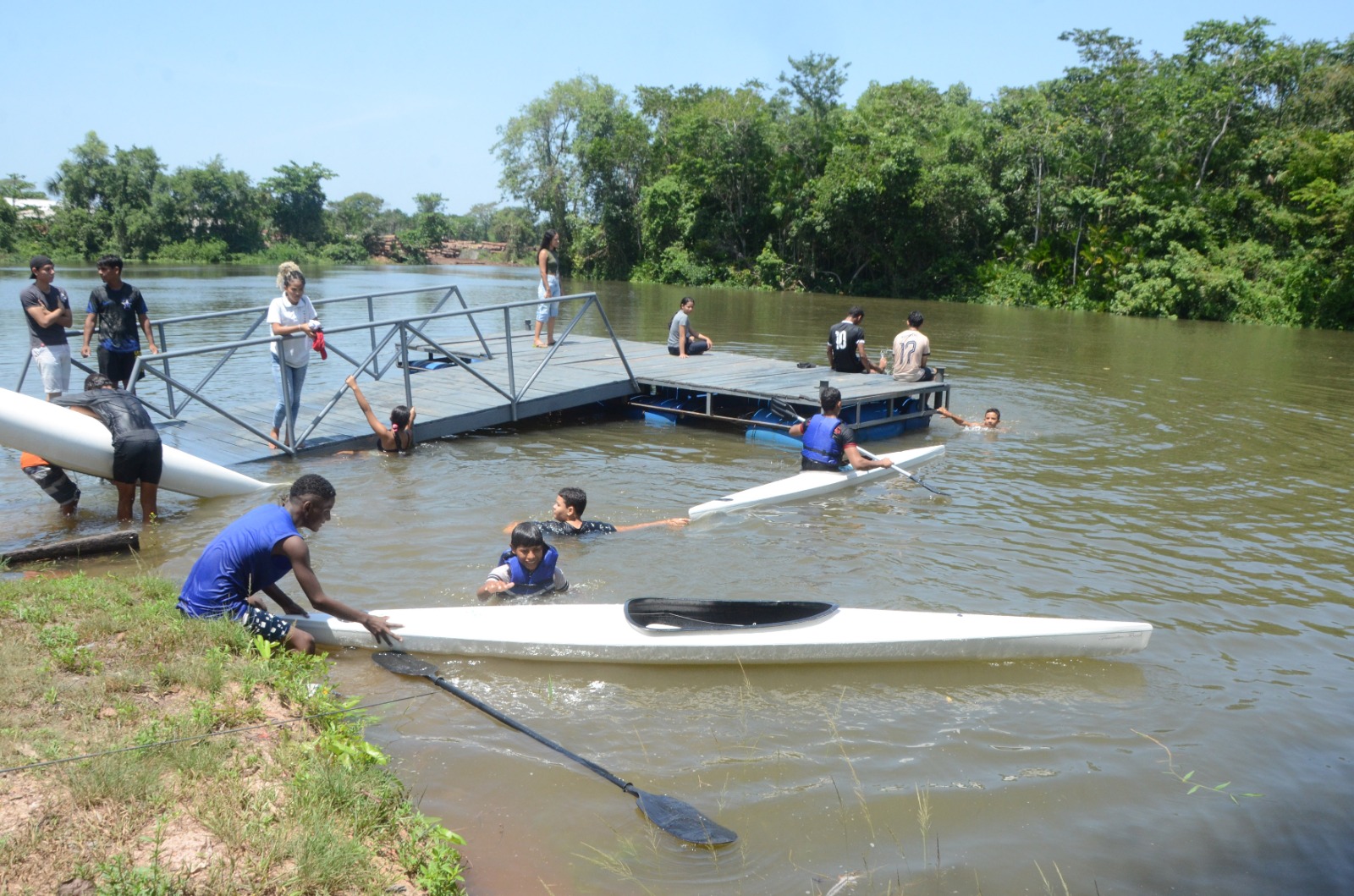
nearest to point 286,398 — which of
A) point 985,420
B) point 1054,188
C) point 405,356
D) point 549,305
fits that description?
point 405,356

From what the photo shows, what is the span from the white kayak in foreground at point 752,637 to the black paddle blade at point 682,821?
60.5 inches

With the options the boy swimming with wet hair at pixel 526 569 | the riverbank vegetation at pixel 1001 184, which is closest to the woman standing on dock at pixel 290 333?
the boy swimming with wet hair at pixel 526 569

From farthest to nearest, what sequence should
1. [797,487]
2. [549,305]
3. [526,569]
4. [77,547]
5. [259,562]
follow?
1. [549,305]
2. [797,487]
3. [77,547]
4. [526,569]
5. [259,562]

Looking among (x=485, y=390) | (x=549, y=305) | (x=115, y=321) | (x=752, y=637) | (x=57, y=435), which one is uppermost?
(x=549, y=305)

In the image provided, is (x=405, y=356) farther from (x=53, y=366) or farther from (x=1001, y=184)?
(x=1001, y=184)

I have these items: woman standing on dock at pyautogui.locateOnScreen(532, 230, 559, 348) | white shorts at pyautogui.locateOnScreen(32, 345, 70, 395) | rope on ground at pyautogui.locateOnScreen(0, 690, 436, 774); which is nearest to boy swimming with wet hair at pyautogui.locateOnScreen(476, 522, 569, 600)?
rope on ground at pyautogui.locateOnScreen(0, 690, 436, 774)

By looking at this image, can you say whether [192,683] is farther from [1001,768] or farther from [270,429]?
[270,429]

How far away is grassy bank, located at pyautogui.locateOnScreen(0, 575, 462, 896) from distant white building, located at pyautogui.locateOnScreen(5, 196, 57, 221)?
76432mm

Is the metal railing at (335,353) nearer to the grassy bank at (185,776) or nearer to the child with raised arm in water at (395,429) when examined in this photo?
the child with raised arm in water at (395,429)

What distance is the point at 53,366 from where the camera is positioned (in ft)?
32.0

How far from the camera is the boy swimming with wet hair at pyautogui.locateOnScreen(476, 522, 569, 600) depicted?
6.71 meters

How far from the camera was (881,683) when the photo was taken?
592cm

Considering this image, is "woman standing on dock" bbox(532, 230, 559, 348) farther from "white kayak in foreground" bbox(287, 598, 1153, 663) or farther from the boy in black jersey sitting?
"white kayak in foreground" bbox(287, 598, 1153, 663)

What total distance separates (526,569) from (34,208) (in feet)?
258
